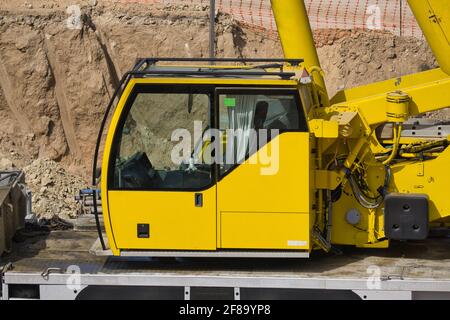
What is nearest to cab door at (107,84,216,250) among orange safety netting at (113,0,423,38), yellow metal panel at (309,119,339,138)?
yellow metal panel at (309,119,339,138)

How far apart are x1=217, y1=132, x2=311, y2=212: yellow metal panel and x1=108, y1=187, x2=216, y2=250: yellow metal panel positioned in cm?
17

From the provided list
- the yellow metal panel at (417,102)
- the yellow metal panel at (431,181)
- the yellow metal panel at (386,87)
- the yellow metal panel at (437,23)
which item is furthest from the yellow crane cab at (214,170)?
the yellow metal panel at (386,87)

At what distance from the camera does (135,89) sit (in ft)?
26.0

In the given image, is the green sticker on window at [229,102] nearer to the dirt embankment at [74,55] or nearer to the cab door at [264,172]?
the cab door at [264,172]

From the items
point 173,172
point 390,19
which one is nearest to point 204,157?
point 173,172

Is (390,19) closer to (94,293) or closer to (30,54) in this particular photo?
(30,54)

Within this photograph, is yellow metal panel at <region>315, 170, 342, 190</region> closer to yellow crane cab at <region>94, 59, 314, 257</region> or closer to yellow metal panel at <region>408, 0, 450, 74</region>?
yellow crane cab at <region>94, 59, 314, 257</region>

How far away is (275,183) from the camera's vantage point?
784cm

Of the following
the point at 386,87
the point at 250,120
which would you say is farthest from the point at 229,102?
the point at 386,87

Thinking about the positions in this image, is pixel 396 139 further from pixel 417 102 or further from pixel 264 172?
pixel 264 172

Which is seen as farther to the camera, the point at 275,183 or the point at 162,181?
the point at 162,181

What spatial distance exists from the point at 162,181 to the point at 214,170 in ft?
1.52

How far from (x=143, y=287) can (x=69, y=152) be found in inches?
419
